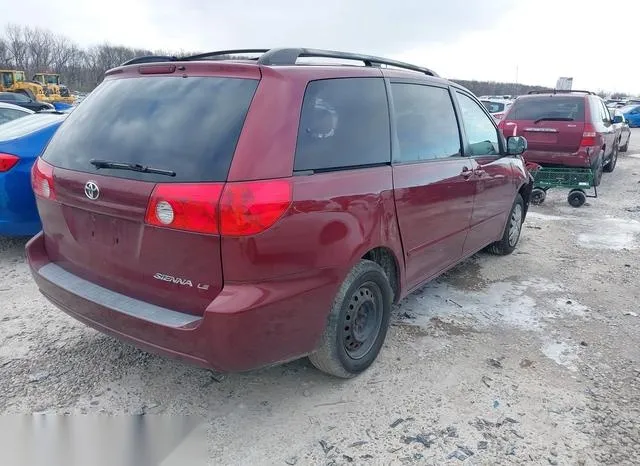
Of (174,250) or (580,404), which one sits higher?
(174,250)

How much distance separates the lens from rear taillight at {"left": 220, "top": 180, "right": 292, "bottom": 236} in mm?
2262

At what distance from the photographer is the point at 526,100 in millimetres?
9477

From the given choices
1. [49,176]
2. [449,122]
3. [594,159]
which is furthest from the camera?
[594,159]

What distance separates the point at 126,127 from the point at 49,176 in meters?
0.63

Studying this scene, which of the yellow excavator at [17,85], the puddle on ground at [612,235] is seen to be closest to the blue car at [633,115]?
the puddle on ground at [612,235]

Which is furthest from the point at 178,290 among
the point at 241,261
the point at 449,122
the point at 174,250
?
the point at 449,122

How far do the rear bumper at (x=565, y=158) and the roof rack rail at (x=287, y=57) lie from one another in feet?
19.1

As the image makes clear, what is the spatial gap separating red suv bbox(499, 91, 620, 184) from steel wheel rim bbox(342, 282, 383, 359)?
707 cm

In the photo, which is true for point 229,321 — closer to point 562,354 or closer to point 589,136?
point 562,354

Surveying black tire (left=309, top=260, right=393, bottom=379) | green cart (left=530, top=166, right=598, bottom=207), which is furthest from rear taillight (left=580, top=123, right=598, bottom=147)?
black tire (left=309, top=260, right=393, bottom=379)

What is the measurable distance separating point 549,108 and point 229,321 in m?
8.55

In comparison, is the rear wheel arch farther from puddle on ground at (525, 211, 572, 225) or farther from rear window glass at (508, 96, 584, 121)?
rear window glass at (508, 96, 584, 121)

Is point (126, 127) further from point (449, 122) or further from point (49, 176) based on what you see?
point (449, 122)

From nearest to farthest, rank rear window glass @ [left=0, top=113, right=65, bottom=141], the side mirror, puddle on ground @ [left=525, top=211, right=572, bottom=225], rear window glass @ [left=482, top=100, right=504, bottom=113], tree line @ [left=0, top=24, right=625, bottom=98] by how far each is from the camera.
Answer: rear window glass @ [left=0, top=113, right=65, bottom=141]
the side mirror
puddle on ground @ [left=525, top=211, right=572, bottom=225]
rear window glass @ [left=482, top=100, right=504, bottom=113]
tree line @ [left=0, top=24, right=625, bottom=98]
